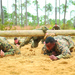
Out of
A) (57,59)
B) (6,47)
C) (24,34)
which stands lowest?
(57,59)

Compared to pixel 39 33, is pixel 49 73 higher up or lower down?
lower down

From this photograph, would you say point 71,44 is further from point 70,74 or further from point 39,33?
point 70,74

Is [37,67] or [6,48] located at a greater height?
[6,48]

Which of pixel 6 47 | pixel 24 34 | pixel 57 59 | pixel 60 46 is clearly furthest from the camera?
pixel 24 34

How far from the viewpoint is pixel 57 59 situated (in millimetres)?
2779

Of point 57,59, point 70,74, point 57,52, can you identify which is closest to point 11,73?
point 70,74

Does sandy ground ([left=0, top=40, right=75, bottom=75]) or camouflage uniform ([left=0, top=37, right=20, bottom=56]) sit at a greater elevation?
camouflage uniform ([left=0, top=37, right=20, bottom=56])

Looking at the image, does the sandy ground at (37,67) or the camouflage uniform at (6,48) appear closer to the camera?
the sandy ground at (37,67)

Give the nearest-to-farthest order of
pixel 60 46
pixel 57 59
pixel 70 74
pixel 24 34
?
pixel 70 74 → pixel 57 59 → pixel 60 46 → pixel 24 34

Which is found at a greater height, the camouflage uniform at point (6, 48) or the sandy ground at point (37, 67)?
the camouflage uniform at point (6, 48)

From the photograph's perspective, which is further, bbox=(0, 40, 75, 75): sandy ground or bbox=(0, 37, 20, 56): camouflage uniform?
bbox=(0, 37, 20, 56): camouflage uniform

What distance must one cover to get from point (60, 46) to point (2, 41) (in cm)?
156

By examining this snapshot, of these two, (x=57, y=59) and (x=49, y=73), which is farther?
(x=57, y=59)

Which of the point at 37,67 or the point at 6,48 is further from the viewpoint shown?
the point at 6,48
